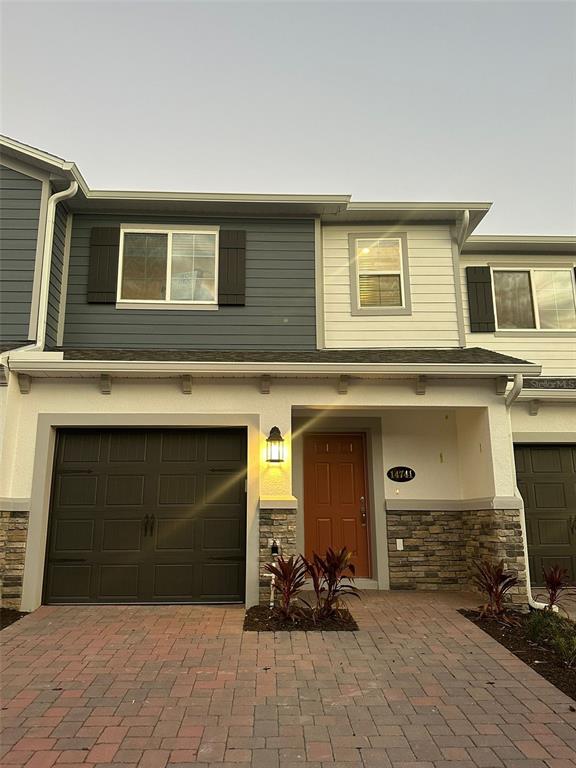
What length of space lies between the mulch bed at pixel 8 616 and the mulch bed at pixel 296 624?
257 centimetres

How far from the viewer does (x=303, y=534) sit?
7590 mm

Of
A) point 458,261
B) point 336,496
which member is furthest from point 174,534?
point 458,261

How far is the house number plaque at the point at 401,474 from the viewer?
7551mm

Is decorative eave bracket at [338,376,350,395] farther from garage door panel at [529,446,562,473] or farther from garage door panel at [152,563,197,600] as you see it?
garage door panel at [529,446,562,473]

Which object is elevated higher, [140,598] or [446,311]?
[446,311]

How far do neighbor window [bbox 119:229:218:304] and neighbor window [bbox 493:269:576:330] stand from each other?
522cm

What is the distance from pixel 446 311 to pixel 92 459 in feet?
19.5

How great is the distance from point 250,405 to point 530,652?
4.02m

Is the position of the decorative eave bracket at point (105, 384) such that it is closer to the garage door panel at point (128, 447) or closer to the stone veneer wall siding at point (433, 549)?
the garage door panel at point (128, 447)

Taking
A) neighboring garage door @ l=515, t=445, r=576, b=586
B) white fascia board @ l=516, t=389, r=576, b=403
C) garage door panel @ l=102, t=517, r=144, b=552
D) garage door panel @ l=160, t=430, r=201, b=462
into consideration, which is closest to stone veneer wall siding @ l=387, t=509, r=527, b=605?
neighboring garage door @ l=515, t=445, r=576, b=586

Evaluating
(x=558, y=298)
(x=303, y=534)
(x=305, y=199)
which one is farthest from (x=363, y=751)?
(x=558, y=298)

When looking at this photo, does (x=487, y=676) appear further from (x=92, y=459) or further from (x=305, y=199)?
(x=305, y=199)

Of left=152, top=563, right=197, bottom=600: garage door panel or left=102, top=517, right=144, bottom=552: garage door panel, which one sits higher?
left=102, top=517, right=144, bottom=552: garage door panel

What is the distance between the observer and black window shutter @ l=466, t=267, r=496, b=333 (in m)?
8.89
